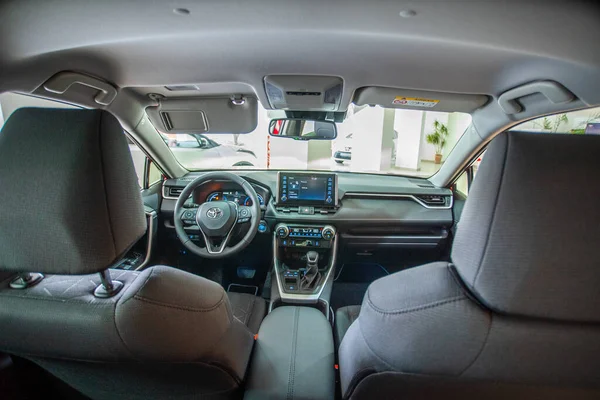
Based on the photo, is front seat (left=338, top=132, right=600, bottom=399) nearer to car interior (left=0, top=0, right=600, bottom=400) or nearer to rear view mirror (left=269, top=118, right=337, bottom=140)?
car interior (left=0, top=0, right=600, bottom=400)

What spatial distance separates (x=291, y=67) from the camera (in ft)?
4.85

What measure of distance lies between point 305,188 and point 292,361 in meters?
1.35

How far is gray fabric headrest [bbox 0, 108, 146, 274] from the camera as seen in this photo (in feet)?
2.35

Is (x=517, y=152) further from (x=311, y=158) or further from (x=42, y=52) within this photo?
(x=311, y=158)

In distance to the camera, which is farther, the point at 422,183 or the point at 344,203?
the point at 422,183

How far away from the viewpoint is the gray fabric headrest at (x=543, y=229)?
0.65m

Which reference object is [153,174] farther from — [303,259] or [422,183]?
[422,183]

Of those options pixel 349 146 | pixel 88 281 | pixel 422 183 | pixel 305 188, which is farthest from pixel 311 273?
pixel 349 146

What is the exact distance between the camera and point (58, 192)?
28.0 inches

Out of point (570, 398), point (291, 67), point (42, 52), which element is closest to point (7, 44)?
point (42, 52)

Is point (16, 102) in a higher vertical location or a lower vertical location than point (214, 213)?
higher

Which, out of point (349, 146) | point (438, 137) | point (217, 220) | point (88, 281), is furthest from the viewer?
point (438, 137)

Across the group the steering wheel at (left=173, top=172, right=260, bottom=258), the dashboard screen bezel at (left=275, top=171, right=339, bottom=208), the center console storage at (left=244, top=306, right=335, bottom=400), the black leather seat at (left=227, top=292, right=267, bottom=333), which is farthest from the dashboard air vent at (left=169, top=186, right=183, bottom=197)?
the center console storage at (left=244, top=306, right=335, bottom=400)

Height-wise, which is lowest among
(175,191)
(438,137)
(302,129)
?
(175,191)
